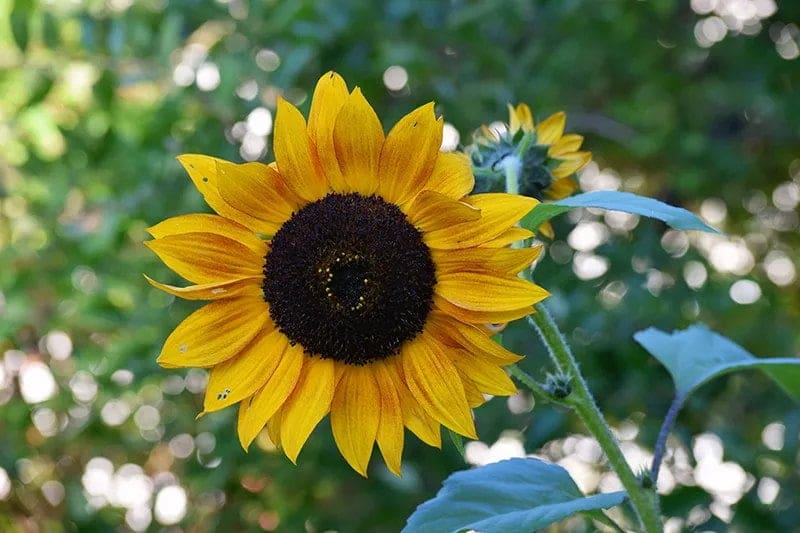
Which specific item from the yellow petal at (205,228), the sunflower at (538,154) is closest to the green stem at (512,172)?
the sunflower at (538,154)

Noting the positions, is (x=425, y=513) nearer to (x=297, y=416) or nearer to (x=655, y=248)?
(x=297, y=416)

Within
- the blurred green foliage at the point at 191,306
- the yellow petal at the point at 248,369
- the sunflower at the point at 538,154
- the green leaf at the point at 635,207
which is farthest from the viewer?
the blurred green foliage at the point at 191,306

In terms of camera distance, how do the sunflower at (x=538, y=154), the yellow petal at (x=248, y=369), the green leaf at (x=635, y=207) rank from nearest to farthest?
the green leaf at (x=635, y=207) → the yellow petal at (x=248, y=369) → the sunflower at (x=538, y=154)

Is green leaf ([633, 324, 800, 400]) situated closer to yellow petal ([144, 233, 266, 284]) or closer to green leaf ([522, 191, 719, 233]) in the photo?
green leaf ([522, 191, 719, 233])

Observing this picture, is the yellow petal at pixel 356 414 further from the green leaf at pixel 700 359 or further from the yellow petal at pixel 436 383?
the green leaf at pixel 700 359

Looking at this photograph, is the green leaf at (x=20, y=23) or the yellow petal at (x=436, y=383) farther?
the green leaf at (x=20, y=23)

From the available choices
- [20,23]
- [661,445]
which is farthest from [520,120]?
[20,23]

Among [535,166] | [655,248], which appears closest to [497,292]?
[535,166]
